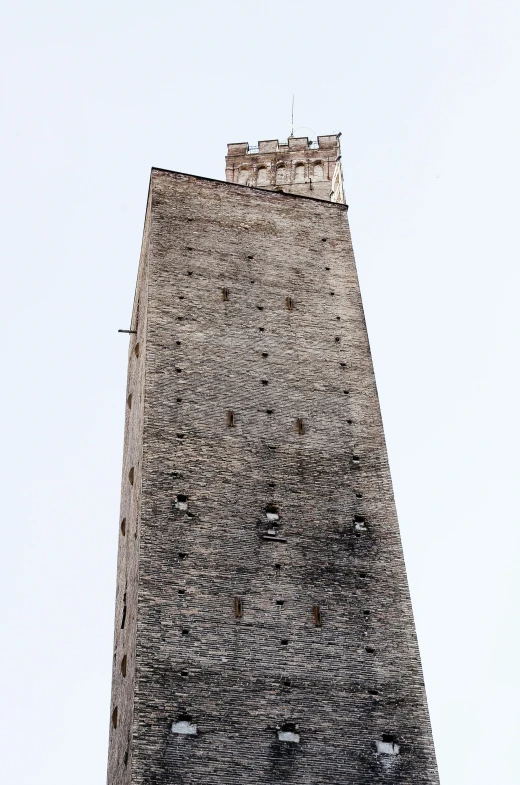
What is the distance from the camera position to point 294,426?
66.0 ft

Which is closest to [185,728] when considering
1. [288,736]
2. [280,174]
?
[288,736]

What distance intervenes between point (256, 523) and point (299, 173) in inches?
439

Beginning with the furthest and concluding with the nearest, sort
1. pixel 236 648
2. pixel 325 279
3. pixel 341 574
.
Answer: pixel 325 279
pixel 341 574
pixel 236 648

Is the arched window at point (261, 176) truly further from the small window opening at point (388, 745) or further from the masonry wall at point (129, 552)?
the small window opening at point (388, 745)

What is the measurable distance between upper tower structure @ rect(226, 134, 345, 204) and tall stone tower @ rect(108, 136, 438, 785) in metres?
2.11

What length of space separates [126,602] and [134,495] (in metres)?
1.99

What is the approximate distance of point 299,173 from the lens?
27000mm

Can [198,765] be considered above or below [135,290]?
below

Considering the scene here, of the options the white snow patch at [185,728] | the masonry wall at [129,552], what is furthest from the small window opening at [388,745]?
the masonry wall at [129,552]

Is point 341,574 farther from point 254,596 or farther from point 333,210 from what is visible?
point 333,210

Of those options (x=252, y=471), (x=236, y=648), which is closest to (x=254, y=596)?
(x=236, y=648)

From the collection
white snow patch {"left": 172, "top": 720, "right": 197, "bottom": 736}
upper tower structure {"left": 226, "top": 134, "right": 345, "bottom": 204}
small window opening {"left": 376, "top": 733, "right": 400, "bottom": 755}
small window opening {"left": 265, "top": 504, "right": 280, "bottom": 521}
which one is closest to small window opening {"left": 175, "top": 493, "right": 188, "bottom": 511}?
small window opening {"left": 265, "top": 504, "right": 280, "bottom": 521}

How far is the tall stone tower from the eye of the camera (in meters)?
16.2

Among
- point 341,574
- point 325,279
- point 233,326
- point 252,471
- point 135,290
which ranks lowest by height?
point 341,574
